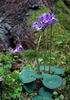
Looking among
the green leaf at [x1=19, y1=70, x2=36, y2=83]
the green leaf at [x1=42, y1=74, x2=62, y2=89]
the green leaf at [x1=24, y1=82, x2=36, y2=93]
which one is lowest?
the green leaf at [x1=24, y1=82, x2=36, y2=93]

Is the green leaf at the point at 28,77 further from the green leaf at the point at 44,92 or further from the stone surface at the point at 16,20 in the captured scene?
the stone surface at the point at 16,20

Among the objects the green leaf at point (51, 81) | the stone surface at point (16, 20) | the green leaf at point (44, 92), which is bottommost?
the green leaf at point (44, 92)

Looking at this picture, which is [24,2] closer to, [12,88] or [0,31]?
[0,31]

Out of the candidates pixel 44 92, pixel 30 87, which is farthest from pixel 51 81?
pixel 30 87

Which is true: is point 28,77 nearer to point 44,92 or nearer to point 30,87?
point 30,87

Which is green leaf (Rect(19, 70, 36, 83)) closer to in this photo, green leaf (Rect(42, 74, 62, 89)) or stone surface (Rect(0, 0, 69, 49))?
green leaf (Rect(42, 74, 62, 89))

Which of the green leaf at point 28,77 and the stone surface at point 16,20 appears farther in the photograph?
the stone surface at point 16,20

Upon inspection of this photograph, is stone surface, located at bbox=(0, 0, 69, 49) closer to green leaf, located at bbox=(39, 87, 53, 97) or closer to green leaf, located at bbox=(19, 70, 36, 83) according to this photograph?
green leaf, located at bbox=(19, 70, 36, 83)

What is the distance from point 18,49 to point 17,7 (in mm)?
2197

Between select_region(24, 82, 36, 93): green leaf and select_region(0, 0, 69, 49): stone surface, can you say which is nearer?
select_region(24, 82, 36, 93): green leaf

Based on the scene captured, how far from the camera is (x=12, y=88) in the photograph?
1838 mm

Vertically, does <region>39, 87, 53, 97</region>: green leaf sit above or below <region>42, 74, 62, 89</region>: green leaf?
below

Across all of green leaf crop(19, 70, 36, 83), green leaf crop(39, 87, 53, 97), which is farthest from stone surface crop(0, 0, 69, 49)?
green leaf crop(39, 87, 53, 97)

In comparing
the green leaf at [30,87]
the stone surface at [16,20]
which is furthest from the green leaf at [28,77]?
the stone surface at [16,20]
